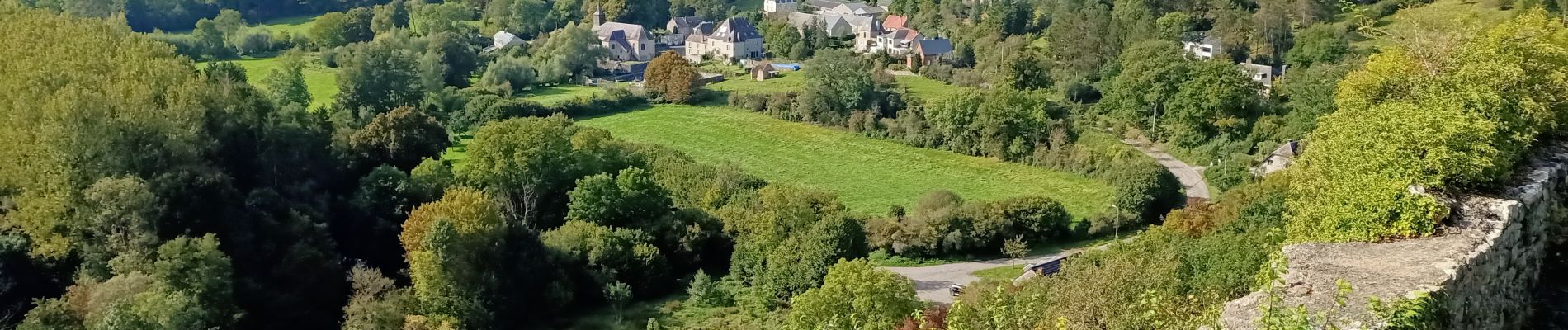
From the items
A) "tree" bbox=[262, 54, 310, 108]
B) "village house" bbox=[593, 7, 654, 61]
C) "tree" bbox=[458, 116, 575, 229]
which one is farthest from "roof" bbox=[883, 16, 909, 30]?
"tree" bbox=[458, 116, 575, 229]

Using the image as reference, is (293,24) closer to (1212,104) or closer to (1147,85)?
(1147,85)

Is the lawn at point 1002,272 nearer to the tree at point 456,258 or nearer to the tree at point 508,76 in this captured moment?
the tree at point 456,258

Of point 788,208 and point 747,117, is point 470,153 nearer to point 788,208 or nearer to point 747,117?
point 788,208

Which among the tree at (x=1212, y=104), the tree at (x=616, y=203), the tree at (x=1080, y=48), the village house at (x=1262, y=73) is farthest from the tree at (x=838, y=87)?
the tree at (x=616, y=203)

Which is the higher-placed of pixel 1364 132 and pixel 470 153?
pixel 1364 132

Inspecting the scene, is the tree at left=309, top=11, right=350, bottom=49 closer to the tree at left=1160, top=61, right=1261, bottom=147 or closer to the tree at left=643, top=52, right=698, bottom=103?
the tree at left=643, top=52, right=698, bottom=103

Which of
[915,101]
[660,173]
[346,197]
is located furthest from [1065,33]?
[346,197]
